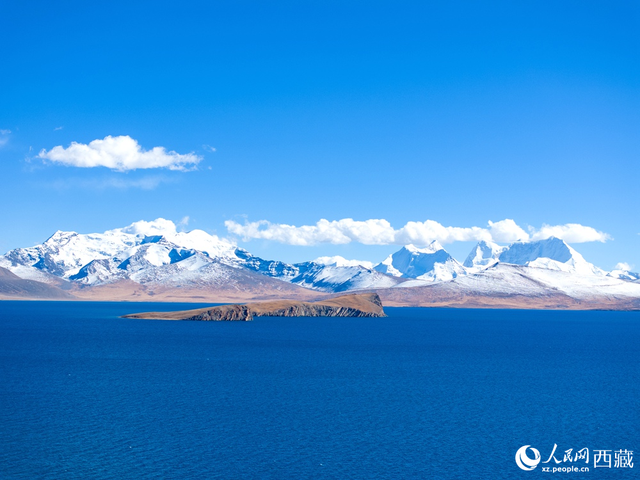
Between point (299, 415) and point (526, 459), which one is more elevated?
point (299, 415)

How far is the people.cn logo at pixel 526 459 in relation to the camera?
62400 millimetres

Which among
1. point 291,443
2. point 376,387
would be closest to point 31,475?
point 291,443

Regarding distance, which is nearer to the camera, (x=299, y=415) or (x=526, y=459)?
(x=526, y=459)

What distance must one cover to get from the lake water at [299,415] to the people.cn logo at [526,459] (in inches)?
31.0

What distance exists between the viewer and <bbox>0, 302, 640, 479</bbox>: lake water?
60875mm

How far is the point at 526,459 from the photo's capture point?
2530 inches

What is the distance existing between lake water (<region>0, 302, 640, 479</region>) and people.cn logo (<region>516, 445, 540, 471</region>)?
788 millimetres

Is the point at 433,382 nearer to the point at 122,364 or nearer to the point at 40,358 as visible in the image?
the point at 122,364

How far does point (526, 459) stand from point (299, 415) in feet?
93.9

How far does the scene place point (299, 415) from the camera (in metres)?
81.2

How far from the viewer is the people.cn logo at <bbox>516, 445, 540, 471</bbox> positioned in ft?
205

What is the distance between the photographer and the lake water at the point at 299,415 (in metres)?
60.9

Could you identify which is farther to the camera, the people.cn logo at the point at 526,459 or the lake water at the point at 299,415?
the people.cn logo at the point at 526,459

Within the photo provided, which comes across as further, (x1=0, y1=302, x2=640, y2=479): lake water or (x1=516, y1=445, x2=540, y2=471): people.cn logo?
(x1=516, y1=445, x2=540, y2=471): people.cn logo
